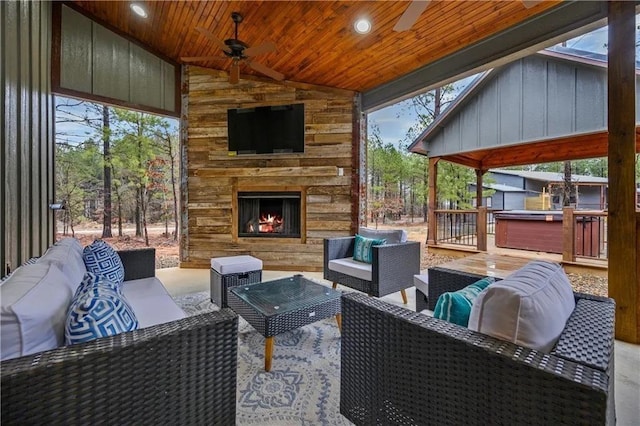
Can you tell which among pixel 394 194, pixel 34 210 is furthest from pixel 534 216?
pixel 34 210

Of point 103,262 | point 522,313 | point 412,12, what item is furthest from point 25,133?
point 522,313

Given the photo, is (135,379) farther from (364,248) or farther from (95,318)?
(364,248)

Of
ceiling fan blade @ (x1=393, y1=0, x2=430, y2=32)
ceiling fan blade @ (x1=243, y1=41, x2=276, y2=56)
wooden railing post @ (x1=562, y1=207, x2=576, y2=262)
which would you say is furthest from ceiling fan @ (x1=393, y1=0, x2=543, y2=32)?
wooden railing post @ (x1=562, y1=207, x2=576, y2=262)

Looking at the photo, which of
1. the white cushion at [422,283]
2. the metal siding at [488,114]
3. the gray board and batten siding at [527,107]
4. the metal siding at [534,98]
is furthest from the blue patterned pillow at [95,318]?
the metal siding at [488,114]

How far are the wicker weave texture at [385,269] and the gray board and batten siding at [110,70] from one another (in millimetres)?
3564

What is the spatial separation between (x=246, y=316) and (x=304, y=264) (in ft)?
8.79

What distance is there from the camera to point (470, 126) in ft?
18.8

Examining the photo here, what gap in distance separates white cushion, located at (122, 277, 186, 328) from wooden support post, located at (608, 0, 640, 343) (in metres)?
3.33

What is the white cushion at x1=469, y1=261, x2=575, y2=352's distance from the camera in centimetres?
100

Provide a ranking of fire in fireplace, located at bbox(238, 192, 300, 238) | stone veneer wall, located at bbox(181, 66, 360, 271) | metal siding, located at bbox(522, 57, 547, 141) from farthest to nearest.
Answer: fire in fireplace, located at bbox(238, 192, 300, 238), stone veneer wall, located at bbox(181, 66, 360, 271), metal siding, located at bbox(522, 57, 547, 141)

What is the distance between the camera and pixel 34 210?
3.07 m

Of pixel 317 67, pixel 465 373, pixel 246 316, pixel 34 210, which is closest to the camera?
pixel 465 373

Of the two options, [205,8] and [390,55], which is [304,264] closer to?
[390,55]

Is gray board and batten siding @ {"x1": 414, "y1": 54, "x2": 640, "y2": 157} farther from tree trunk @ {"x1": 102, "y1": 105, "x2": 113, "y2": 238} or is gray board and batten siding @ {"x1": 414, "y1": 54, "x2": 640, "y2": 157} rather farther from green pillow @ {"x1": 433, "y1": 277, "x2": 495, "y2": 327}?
tree trunk @ {"x1": 102, "y1": 105, "x2": 113, "y2": 238}
